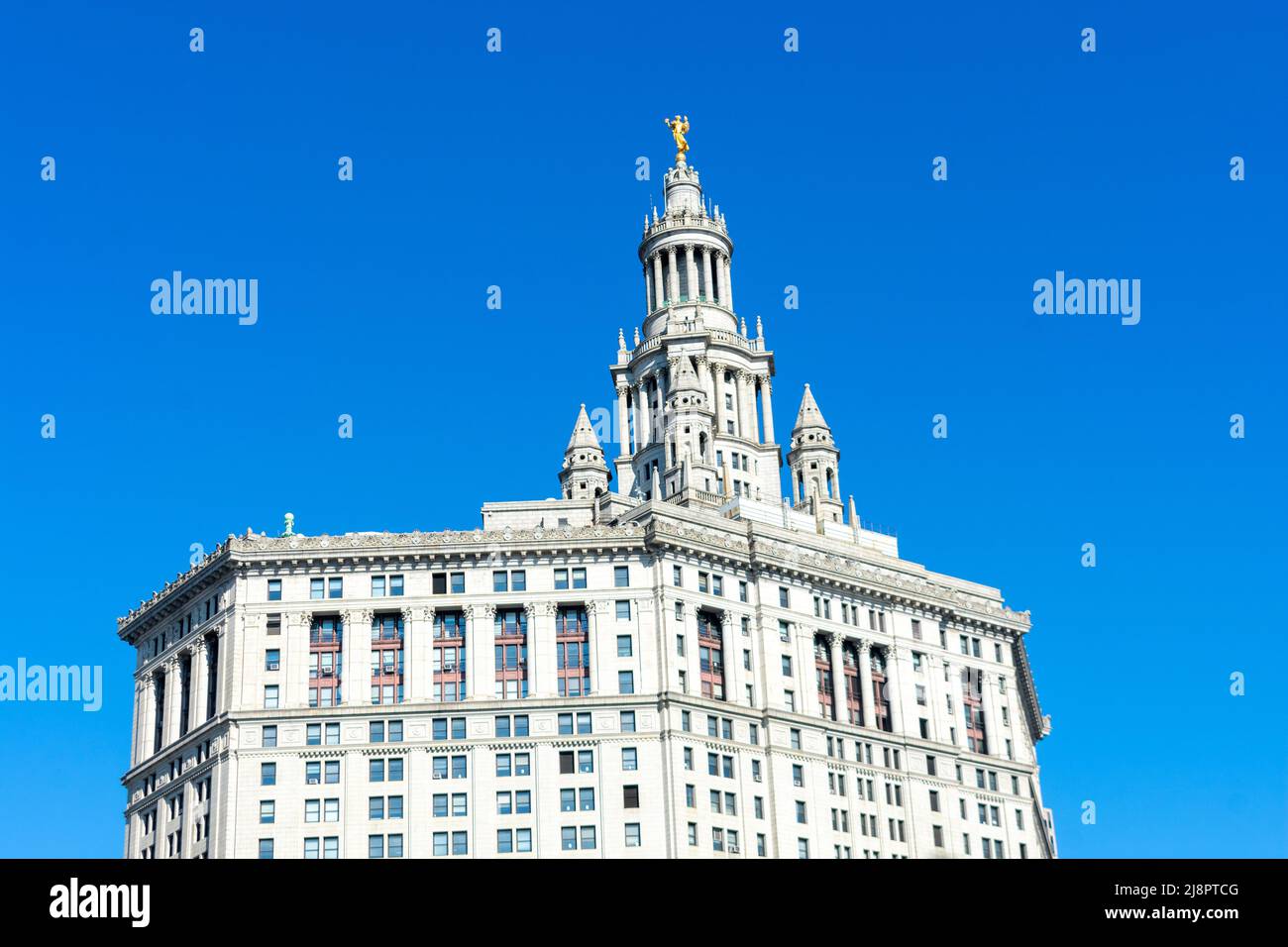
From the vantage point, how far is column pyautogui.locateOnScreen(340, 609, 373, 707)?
151625mm

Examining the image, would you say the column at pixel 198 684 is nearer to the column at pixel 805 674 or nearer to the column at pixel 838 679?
the column at pixel 805 674

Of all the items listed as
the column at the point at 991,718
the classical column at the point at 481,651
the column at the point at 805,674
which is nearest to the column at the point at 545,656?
the classical column at the point at 481,651

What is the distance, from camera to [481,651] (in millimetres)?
153250

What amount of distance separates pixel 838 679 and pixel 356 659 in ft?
147

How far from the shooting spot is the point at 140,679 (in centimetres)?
16938

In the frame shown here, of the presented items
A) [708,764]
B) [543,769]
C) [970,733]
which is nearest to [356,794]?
[543,769]

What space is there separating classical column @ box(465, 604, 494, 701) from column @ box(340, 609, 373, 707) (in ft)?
28.6

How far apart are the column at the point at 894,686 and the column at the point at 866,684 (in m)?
2.16

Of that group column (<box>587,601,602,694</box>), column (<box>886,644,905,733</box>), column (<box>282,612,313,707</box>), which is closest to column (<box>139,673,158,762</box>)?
column (<box>282,612,313,707</box>)

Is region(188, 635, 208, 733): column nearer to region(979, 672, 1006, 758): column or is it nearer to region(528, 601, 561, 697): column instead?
region(528, 601, 561, 697): column

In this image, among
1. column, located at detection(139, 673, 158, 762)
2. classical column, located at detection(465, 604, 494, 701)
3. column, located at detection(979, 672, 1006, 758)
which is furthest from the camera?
column, located at detection(979, 672, 1006, 758)

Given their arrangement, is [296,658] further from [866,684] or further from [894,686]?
[894,686]

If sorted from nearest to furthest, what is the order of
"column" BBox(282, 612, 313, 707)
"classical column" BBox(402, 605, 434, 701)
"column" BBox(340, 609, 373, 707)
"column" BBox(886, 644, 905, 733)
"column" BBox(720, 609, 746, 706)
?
"column" BBox(282, 612, 313, 707) < "column" BBox(340, 609, 373, 707) < "classical column" BBox(402, 605, 434, 701) < "column" BBox(720, 609, 746, 706) < "column" BBox(886, 644, 905, 733)
